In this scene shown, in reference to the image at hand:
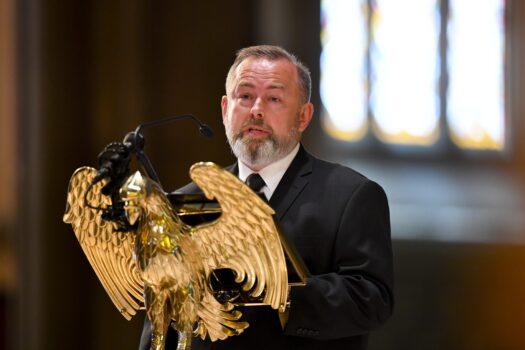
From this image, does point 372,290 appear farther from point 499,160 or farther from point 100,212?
point 499,160

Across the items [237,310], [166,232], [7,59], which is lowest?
[237,310]

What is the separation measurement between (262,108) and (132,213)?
623 millimetres

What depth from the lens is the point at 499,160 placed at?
937cm

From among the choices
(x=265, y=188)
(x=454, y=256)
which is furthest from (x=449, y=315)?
(x=265, y=188)

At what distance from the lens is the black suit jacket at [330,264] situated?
132 inches

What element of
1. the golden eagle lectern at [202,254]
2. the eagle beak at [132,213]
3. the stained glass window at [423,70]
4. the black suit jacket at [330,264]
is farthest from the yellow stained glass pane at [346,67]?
the eagle beak at [132,213]

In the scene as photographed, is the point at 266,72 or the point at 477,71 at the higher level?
the point at 477,71

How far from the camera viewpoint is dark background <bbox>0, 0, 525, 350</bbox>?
319 inches

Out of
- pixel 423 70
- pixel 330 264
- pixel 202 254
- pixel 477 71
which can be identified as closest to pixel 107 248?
pixel 202 254

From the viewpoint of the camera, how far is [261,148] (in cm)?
365

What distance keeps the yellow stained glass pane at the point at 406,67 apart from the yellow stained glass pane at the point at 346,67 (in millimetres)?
107

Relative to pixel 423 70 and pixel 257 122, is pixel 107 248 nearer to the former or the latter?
pixel 257 122

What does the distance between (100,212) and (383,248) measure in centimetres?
80

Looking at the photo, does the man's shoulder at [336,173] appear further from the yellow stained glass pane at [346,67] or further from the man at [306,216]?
the yellow stained glass pane at [346,67]
